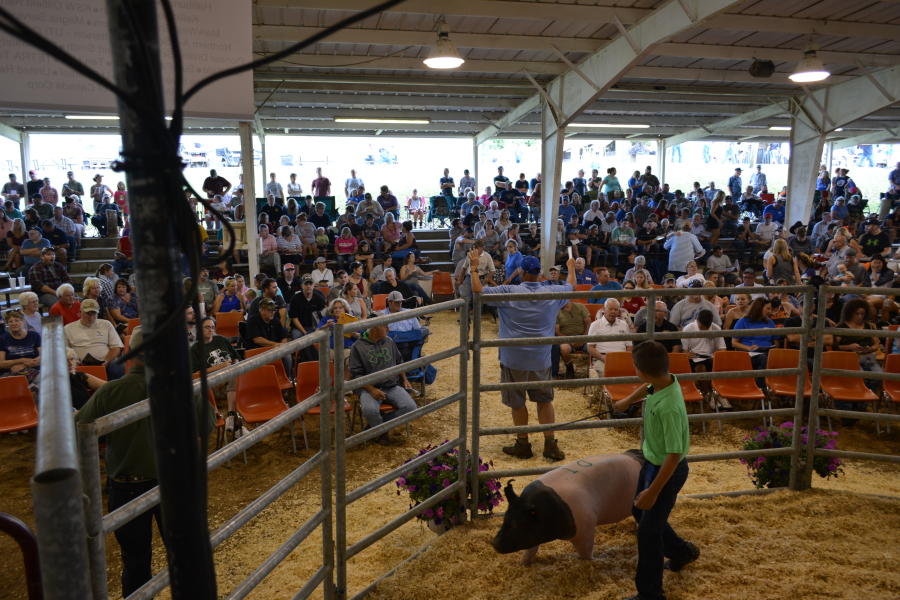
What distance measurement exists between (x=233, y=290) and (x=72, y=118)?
11.6 meters

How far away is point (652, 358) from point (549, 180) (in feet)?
40.4

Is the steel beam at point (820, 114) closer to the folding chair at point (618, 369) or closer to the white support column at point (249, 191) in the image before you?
the folding chair at point (618, 369)

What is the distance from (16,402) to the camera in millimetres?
6062

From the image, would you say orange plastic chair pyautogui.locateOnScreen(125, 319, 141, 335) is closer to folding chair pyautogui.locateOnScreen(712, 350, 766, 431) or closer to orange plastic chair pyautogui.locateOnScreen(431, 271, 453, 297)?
orange plastic chair pyautogui.locateOnScreen(431, 271, 453, 297)

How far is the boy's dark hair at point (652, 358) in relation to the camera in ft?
9.82

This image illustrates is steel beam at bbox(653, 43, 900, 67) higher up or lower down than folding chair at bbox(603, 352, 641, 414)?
higher up

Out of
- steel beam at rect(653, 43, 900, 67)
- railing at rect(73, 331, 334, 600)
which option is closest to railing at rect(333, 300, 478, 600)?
railing at rect(73, 331, 334, 600)

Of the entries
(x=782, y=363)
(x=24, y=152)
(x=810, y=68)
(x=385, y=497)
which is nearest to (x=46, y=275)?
(x=385, y=497)

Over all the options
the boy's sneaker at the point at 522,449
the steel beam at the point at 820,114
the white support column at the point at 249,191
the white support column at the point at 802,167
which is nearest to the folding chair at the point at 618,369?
the boy's sneaker at the point at 522,449

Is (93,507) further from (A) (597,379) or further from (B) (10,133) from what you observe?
(B) (10,133)

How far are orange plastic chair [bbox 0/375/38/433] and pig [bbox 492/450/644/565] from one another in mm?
4789

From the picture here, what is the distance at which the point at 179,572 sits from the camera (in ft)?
4.31

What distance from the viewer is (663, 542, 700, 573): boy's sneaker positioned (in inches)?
134

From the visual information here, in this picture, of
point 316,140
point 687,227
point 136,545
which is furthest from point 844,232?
point 316,140
